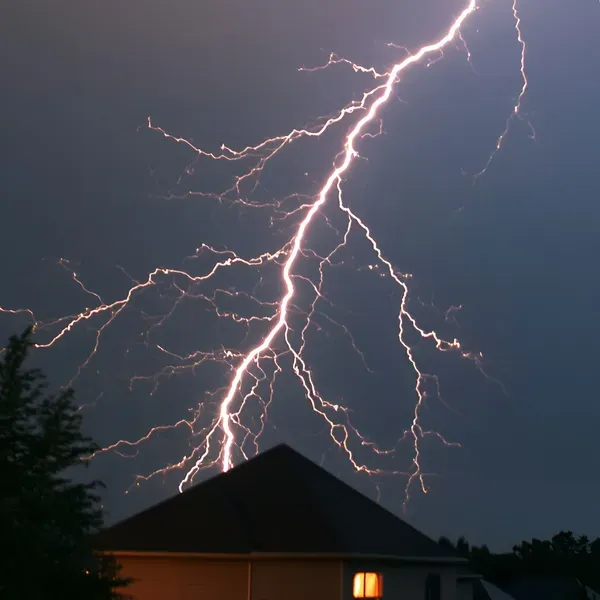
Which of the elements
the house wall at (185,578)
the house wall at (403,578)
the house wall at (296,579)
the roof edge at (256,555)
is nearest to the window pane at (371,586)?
the house wall at (403,578)

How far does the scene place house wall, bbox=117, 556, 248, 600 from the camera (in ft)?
57.7

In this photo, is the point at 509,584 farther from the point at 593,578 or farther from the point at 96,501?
the point at 96,501

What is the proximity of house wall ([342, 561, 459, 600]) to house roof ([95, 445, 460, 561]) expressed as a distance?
303mm

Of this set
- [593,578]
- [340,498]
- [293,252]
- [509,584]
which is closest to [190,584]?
[340,498]

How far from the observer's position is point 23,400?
12633 millimetres

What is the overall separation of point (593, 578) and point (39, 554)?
177ft

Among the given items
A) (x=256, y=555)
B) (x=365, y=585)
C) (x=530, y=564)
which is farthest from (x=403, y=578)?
(x=530, y=564)

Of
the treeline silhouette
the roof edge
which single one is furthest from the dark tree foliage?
the treeline silhouette

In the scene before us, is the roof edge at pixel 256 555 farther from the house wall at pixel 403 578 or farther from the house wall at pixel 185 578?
the house wall at pixel 403 578

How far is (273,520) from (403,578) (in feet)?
9.15

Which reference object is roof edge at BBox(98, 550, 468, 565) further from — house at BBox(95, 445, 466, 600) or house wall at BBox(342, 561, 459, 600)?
house wall at BBox(342, 561, 459, 600)

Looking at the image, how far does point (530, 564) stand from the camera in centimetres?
5744

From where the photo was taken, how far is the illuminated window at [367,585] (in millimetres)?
17562

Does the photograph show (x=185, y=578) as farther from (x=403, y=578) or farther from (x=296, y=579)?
(x=403, y=578)
